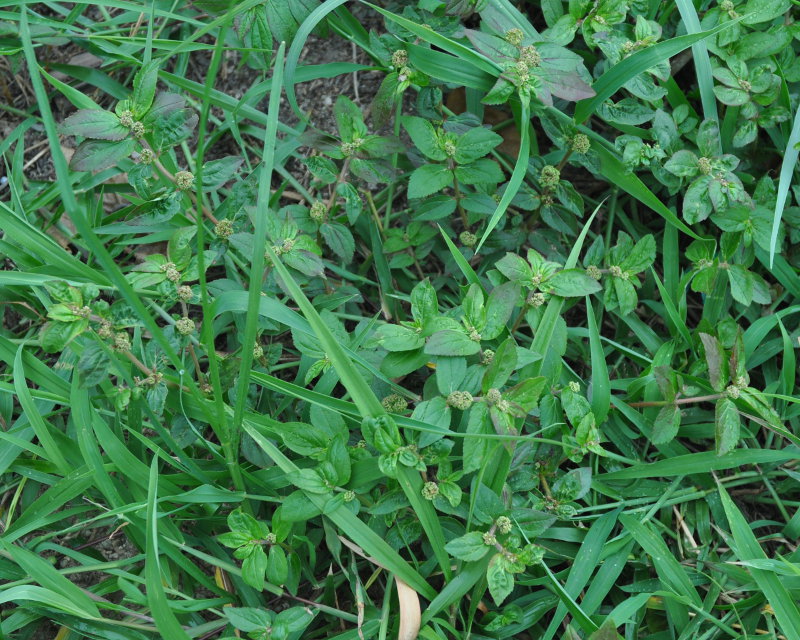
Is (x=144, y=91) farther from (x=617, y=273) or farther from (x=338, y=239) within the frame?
(x=617, y=273)

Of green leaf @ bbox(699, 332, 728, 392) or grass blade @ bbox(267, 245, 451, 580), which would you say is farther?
green leaf @ bbox(699, 332, 728, 392)

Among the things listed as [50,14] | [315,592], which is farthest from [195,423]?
[50,14]

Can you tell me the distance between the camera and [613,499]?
6.24 ft

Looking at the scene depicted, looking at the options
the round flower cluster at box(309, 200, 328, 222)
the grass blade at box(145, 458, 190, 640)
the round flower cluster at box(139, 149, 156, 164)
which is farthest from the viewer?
the round flower cluster at box(309, 200, 328, 222)

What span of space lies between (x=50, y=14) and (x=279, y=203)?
1.19 metres

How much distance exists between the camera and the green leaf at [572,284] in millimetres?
1748

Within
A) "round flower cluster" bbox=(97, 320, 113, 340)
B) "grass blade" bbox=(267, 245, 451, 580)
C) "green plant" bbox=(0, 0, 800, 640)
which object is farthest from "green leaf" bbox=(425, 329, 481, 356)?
"round flower cluster" bbox=(97, 320, 113, 340)

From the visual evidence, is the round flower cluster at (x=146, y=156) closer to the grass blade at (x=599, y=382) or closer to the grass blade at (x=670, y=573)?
the grass blade at (x=599, y=382)

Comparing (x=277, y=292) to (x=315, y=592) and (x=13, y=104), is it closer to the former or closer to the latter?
(x=315, y=592)

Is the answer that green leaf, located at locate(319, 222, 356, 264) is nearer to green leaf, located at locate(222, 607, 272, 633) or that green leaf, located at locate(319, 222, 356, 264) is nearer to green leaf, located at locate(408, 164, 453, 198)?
green leaf, located at locate(408, 164, 453, 198)

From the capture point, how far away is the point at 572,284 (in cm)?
177

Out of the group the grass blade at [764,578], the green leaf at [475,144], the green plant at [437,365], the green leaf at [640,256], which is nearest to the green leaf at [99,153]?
the green plant at [437,365]

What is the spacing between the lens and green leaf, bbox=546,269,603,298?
1.75 m

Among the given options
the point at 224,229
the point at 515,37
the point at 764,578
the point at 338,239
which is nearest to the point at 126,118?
the point at 224,229
